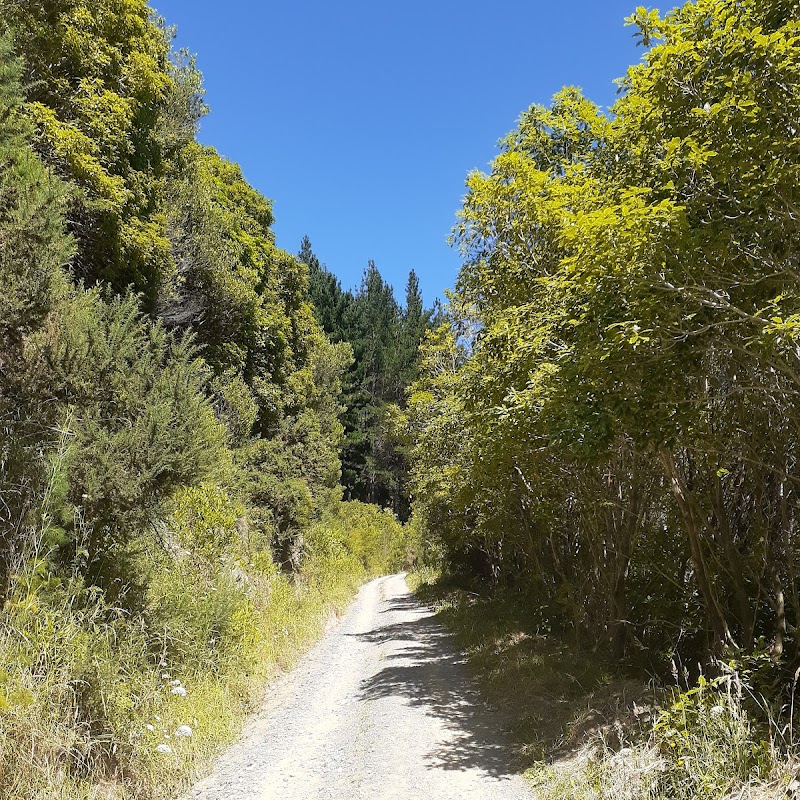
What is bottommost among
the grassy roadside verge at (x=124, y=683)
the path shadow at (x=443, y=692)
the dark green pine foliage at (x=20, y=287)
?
the path shadow at (x=443, y=692)

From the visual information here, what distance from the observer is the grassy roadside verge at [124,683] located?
4223mm

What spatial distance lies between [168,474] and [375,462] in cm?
4403

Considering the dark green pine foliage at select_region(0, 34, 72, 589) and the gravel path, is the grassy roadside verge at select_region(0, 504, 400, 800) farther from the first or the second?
the dark green pine foliage at select_region(0, 34, 72, 589)

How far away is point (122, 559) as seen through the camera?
6320 mm

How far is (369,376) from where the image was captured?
53469mm

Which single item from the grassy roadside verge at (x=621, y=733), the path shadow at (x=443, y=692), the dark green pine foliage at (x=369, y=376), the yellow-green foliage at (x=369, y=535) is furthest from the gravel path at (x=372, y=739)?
the dark green pine foliage at (x=369, y=376)

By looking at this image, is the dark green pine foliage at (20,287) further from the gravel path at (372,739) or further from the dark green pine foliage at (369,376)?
the dark green pine foliage at (369,376)

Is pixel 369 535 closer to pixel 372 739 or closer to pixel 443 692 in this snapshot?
pixel 443 692

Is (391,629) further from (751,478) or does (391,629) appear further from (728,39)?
(728,39)

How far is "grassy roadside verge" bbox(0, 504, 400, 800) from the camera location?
4223 millimetres

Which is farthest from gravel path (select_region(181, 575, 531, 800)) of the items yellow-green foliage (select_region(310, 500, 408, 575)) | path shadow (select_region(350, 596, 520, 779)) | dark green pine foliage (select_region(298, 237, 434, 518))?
dark green pine foliage (select_region(298, 237, 434, 518))

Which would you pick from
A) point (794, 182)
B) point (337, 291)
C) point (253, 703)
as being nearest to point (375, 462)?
point (337, 291)

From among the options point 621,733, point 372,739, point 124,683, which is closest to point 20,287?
point 124,683

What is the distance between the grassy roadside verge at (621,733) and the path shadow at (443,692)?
25 centimetres
